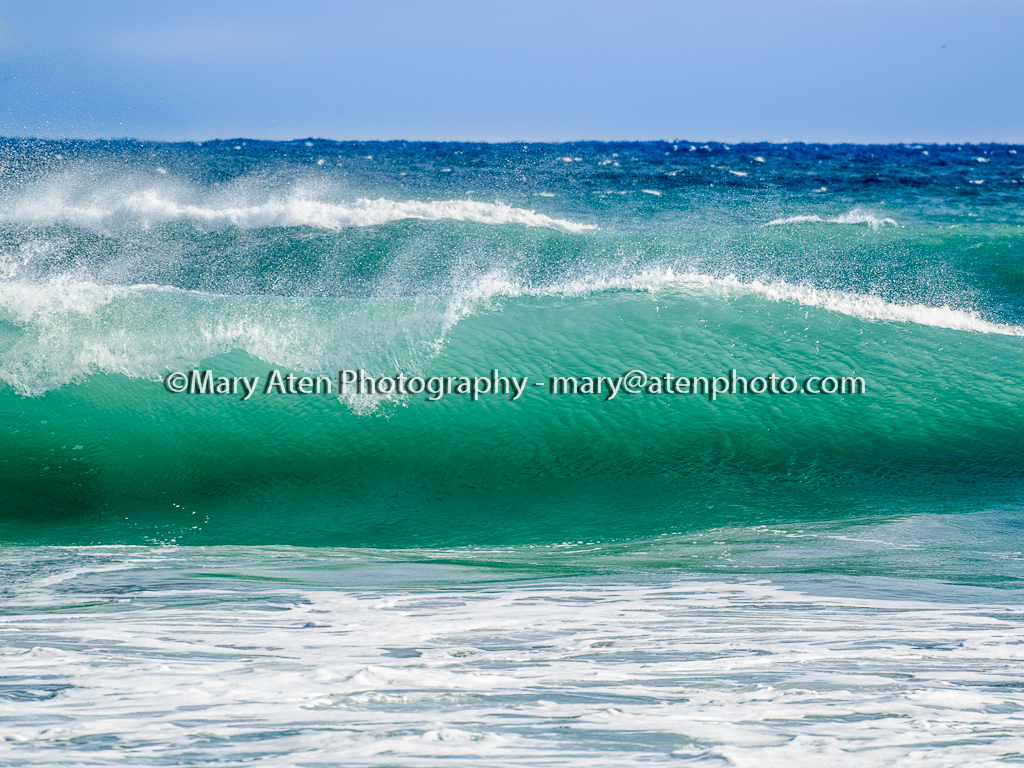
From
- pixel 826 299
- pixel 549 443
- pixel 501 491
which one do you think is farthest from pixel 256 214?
pixel 501 491

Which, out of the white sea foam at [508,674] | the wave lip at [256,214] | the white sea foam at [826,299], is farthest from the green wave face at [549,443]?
the wave lip at [256,214]

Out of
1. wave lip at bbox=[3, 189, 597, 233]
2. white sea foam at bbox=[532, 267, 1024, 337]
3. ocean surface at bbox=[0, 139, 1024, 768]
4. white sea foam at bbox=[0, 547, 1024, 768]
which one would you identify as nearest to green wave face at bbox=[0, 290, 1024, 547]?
ocean surface at bbox=[0, 139, 1024, 768]

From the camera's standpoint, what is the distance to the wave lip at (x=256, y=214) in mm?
11812

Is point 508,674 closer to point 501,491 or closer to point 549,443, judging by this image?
point 501,491

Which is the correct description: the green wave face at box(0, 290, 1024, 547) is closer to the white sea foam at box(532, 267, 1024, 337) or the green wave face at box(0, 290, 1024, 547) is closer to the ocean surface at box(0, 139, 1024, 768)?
the ocean surface at box(0, 139, 1024, 768)

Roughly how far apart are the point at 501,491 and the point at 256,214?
8639 mm

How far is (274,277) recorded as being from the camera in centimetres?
1025

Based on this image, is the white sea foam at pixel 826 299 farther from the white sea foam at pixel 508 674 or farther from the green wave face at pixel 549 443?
the white sea foam at pixel 508 674

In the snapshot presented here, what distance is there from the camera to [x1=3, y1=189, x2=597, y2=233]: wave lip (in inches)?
465

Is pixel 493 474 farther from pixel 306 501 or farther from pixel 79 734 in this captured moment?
pixel 79 734

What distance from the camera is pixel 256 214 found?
12.3m

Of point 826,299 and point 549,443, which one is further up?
point 826,299

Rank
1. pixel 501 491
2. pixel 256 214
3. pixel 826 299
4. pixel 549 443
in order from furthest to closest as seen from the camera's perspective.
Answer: pixel 256 214
pixel 826 299
pixel 549 443
pixel 501 491

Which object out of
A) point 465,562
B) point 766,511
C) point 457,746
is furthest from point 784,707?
point 766,511
